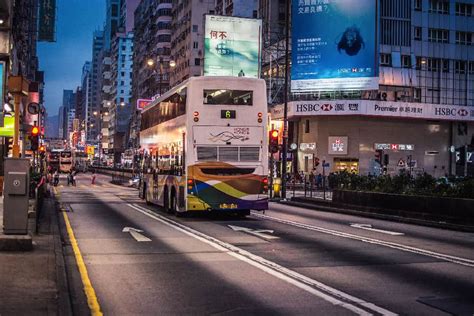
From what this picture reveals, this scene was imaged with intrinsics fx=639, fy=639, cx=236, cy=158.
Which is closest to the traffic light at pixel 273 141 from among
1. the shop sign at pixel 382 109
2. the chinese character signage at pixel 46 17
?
the shop sign at pixel 382 109

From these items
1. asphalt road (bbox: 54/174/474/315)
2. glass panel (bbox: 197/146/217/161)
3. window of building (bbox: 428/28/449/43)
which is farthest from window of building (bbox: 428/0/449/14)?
asphalt road (bbox: 54/174/474/315)

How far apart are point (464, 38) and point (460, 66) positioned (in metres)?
3.28

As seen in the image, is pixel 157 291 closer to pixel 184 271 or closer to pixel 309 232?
pixel 184 271

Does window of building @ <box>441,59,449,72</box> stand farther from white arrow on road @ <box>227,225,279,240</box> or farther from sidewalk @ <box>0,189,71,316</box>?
sidewalk @ <box>0,189,71,316</box>

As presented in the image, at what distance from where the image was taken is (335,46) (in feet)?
174

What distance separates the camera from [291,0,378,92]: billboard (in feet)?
173

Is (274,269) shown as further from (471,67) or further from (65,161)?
(65,161)

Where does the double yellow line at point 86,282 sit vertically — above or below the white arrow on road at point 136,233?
above

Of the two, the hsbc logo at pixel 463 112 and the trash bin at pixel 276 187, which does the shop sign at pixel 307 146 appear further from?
the trash bin at pixel 276 187

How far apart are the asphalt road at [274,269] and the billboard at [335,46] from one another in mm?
34402

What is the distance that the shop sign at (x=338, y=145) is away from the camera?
2581 inches

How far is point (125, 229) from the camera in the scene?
1828cm

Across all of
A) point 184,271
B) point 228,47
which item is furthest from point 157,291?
point 228,47

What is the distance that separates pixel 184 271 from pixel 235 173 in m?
10.5
